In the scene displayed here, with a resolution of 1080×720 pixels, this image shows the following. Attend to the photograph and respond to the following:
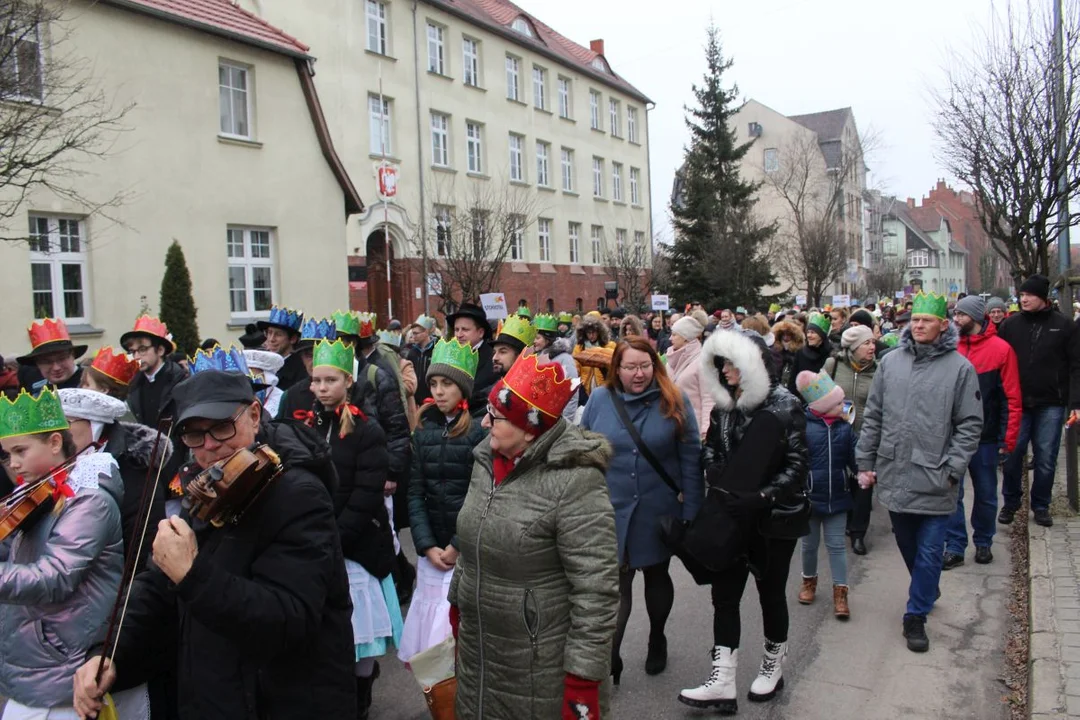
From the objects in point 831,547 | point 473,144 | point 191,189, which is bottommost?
point 831,547

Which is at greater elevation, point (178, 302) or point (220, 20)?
point (220, 20)

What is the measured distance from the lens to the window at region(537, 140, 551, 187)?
37469 mm

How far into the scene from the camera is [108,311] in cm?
1584

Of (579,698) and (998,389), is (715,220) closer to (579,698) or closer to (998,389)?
(998,389)

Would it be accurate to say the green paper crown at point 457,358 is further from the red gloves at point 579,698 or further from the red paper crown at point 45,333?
the red paper crown at point 45,333

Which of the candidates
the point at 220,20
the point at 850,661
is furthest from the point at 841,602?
the point at 220,20

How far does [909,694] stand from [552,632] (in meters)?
2.76

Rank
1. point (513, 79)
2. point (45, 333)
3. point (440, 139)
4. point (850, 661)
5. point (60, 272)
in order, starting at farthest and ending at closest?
point (513, 79)
point (440, 139)
point (60, 272)
point (45, 333)
point (850, 661)

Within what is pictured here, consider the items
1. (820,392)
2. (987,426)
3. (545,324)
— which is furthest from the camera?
(545,324)

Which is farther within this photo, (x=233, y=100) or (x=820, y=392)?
(x=233, y=100)

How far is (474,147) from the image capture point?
109 feet

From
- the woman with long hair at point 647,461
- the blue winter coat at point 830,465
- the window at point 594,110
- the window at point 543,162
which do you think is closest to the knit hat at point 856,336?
the blue winter coat at point 830,465

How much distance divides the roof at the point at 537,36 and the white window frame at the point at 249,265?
15.7 meters

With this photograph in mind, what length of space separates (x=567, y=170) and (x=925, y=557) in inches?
1406
